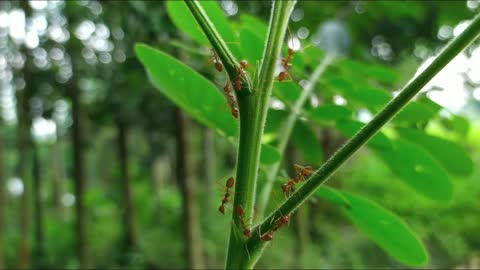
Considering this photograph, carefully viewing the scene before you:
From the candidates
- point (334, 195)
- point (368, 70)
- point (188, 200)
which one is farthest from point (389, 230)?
point (188, 200)

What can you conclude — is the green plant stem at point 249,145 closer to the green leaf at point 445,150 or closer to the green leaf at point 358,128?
the green leaf at point 358,128

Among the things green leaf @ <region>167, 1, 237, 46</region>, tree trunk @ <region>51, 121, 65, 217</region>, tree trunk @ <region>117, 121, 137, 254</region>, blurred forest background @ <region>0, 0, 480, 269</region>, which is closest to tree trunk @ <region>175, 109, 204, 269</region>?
blurred forest background @ <region>0, 0, 480, 269</region>

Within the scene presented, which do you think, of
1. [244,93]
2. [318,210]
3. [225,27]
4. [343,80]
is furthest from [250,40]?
[318,210]

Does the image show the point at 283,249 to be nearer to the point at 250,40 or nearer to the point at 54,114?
the point at 54,114

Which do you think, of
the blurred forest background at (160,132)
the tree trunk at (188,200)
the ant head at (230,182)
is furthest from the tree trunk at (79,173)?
the ant head at (230,182)

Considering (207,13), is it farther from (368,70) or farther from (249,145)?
(368,70)

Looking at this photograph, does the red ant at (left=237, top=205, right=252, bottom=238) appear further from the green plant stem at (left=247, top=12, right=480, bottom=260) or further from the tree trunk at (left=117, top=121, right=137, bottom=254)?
the tree trunk at (left=117, top=121, right=137, bottom=254)
